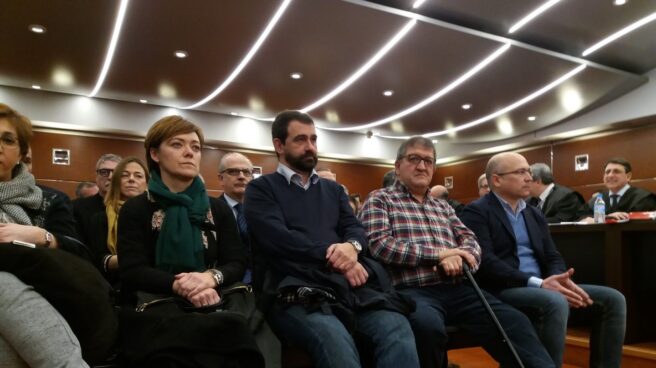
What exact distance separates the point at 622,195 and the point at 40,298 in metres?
4.92

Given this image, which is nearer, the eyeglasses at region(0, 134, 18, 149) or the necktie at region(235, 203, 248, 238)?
the eyeglasses at region(0, 134, 18, 149)

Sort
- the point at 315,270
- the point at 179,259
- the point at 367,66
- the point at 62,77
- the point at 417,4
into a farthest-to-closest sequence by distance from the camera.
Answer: the point at 62,77 < the point at 367,66 < the point at 417,4 < the point at 315,270 < the point at 179,259

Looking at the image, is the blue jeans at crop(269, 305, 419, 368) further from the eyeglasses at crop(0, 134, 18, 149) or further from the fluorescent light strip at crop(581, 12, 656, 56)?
the fluorescent light strip at crop(581, 12, 656, 56)

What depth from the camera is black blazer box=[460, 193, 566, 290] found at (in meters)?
2.39

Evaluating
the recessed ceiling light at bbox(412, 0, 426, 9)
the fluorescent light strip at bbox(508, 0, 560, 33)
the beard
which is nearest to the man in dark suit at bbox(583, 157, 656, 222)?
the fluorescent light strip at bbox(508, 0, 560, 33)

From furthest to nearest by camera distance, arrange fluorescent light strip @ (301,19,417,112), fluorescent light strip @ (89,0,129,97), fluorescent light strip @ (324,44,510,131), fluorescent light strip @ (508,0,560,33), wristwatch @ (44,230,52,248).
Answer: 1. fluorescent light strip @ (324,44,510,131)
2. fluorescent light strip @ (301,19,417,112)
3. fluorescent light strip @ (508,0,560,33)
4. fluorescent light strip @ (89,0,129,97)
5. wristwatch @ (44,230,52,248)

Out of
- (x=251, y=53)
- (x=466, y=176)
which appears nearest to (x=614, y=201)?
(x=251, y=53)

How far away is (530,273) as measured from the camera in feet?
8.35

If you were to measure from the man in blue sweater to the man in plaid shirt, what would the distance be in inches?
6.8

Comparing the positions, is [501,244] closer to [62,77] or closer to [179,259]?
[179,259]

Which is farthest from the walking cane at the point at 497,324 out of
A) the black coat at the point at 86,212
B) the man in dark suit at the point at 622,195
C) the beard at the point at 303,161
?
the man in dark suit at the point at 622,195

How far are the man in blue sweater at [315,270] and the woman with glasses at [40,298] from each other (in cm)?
64

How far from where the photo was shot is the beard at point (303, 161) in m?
2.13

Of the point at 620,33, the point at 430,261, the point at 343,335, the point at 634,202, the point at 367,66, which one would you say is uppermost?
the point at 620,33
